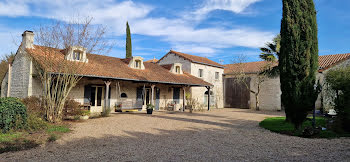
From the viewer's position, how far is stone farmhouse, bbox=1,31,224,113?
11680mm

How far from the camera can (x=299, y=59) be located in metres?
8.52

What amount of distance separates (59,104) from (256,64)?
66.1ft

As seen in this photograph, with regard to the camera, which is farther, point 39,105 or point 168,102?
point 168,102

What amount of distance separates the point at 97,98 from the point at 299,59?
11.8 metres

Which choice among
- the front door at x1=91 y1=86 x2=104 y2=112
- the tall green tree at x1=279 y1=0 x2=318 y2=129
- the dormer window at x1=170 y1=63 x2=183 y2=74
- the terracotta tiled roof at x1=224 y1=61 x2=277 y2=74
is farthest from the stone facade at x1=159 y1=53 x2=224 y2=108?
the tall green tree at x1=279 y1=0 x2=318 y2=129

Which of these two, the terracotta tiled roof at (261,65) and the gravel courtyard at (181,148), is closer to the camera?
the gravel courtyard at (181,148)

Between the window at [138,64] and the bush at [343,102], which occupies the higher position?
the window at [138,64]

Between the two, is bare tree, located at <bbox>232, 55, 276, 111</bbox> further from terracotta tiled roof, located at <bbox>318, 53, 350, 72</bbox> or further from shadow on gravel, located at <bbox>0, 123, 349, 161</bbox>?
shadow on gravel, located at <bbox>0, 123, 349, 161</bbox>

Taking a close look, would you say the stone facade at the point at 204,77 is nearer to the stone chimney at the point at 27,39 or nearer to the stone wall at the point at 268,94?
the stone wall at the point at 268,94

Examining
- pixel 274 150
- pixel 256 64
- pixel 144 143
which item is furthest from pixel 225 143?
pixel 256 64

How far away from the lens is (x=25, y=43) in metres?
12.2

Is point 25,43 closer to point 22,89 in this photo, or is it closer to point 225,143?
point 22,89

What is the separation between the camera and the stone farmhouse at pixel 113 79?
11.7 metres

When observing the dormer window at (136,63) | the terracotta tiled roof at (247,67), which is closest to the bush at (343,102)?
the terracotta tiled roof at (247,67)
